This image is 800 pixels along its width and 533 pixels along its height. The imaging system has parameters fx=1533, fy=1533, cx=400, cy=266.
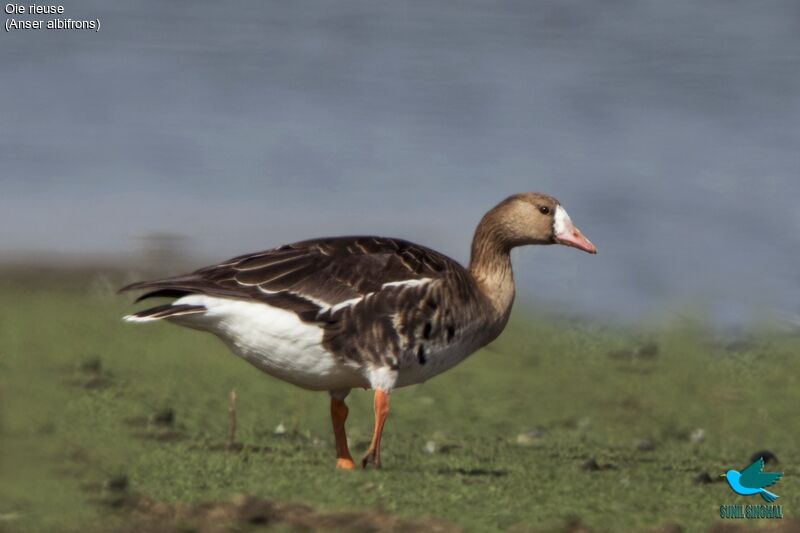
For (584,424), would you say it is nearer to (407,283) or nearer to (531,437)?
(531,437)

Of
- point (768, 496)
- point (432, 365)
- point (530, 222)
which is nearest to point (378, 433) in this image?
point (432, 365)

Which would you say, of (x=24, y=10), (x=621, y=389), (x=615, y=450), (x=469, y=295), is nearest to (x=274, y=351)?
(x=469, y=295)

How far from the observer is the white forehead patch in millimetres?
11648

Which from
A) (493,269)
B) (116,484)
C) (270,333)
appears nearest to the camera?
(116,484)

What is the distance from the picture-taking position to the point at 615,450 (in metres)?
11.5

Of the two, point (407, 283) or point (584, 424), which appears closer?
point (407, 283)

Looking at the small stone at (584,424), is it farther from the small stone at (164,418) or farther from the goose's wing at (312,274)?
the small stone at (164,418)

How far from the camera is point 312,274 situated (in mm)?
10188

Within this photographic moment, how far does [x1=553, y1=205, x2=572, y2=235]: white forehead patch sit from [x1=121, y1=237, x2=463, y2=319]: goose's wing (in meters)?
1.38

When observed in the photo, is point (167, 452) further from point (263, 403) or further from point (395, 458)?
point (263, 403)

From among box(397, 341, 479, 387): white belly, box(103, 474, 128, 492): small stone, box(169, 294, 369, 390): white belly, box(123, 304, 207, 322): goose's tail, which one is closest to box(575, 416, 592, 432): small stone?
box(397, 341, 479, 387): white belly

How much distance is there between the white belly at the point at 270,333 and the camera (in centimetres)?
993

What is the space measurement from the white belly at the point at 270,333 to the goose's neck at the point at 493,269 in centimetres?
154

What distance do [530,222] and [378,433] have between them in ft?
7.78
